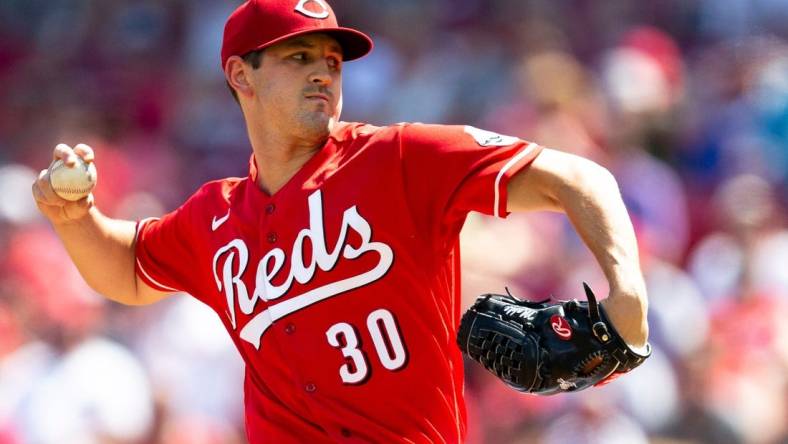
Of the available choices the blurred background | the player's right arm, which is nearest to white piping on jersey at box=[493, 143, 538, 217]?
the player's right arm

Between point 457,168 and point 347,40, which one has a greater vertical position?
point 347,40

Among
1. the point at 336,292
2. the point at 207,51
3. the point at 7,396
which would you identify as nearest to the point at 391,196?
the point at 336,292

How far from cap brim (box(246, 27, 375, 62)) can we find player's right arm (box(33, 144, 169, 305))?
2.48 feet

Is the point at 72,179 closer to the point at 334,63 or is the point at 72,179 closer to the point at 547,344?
the point at 334,63

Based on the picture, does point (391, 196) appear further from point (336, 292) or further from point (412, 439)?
point (412, 439)

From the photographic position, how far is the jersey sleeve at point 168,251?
3.65 m

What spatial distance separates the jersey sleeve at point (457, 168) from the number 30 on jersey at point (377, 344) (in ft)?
0.90

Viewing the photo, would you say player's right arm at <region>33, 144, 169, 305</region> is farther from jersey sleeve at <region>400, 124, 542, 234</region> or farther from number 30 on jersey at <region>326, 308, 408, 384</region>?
jersey sleeve at <region>400, 124, 542, 234</region>

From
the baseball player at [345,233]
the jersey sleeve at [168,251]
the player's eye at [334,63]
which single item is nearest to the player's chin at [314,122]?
the baseball player at [345,233]

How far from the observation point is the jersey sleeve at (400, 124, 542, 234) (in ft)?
9.59

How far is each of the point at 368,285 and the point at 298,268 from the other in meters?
0.20

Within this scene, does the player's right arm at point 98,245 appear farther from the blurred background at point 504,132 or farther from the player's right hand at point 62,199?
the blurred background at point 504,132

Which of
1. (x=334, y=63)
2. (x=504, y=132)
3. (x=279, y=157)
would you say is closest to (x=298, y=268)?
(x=279, y=157)

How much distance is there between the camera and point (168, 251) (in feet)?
12.1
